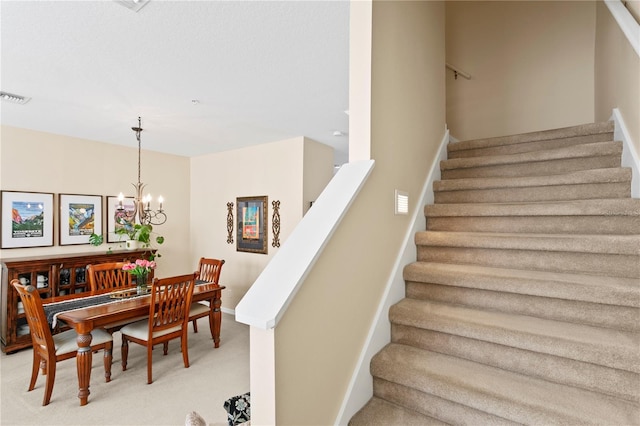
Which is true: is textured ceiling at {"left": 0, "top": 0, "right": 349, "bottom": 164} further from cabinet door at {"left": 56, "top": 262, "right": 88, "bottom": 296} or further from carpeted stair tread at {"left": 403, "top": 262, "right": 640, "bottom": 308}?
cabinet door at {"left": 56, "top": 262, "right": 88, "bottom": 296}

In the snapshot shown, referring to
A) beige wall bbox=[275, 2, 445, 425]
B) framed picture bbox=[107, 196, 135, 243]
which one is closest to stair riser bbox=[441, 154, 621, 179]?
beige wall bbox=[275, 2, 445, 425]

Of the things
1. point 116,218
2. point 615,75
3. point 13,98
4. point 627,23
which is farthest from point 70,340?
point 615,75

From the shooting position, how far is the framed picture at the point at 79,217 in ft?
13.7

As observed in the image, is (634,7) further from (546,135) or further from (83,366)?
(83,366)

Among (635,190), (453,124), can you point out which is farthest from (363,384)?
(453,124)

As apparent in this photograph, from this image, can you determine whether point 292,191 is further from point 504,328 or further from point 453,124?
point 504,328

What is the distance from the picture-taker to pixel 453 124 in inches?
151

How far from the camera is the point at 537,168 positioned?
223 cm

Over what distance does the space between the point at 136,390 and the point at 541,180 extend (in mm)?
3627

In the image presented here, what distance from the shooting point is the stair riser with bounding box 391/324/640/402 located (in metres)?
1.17

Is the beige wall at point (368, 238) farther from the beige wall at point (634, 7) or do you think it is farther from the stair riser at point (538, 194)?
the beige wall at point (634, 7)

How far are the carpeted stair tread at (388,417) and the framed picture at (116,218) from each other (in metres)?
4.40

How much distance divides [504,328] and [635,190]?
3.92ft

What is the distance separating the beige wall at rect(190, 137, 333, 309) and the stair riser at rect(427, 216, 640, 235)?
Result: 2543mm
